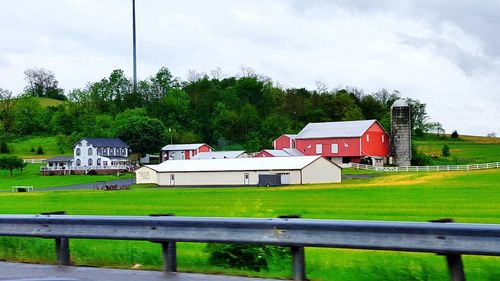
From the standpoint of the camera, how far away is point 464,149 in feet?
411

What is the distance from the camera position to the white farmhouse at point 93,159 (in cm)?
10194

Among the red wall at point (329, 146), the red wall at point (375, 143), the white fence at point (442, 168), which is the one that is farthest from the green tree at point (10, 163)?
the red wall at point (375, 143)

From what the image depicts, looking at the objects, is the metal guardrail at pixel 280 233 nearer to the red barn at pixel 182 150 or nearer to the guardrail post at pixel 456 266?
the guardrail post at pixel 456 266

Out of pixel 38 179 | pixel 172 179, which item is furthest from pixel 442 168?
pixel 38 179

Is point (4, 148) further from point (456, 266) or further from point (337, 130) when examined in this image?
point (456, 266)

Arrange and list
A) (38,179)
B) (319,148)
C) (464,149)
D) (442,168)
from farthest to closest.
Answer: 1. (464,149)
2. (319,148)
3. (38,179)
4. (442,168)

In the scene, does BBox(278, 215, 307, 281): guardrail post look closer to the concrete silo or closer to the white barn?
the white barn

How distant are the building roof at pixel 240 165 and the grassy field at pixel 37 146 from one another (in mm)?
44364

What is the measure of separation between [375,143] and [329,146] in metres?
7.08

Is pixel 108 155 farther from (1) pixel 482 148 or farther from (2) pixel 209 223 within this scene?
(2) pixel 209 223

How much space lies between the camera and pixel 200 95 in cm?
15138

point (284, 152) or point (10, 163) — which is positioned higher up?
point (284, 152)

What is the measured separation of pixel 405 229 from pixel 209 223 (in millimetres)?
2534

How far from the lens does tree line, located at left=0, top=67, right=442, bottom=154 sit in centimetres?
12356
